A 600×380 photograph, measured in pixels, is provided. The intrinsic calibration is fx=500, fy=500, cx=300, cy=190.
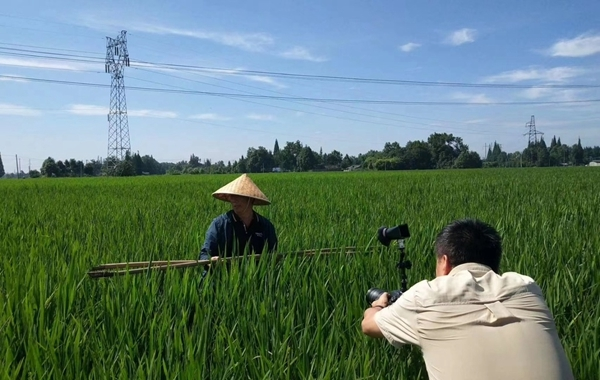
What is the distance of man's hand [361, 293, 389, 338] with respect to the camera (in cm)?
181

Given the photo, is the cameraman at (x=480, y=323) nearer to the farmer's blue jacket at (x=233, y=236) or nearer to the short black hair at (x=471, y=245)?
the short black hair at (x=471, y=245)

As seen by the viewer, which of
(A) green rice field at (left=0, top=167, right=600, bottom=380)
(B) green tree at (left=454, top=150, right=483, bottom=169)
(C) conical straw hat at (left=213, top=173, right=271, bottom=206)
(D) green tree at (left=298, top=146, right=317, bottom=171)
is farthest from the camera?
(D) green tree at (left=298, top=146, right=317, bottom=171)

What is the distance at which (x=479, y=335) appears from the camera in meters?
1.43

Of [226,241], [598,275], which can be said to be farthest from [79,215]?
[598,275]

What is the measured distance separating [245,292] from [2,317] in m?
1.07

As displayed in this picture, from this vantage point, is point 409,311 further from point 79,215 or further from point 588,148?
point 588,148

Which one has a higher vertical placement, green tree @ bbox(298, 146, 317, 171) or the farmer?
green tree @ bbox(298, 146, 317, 171)

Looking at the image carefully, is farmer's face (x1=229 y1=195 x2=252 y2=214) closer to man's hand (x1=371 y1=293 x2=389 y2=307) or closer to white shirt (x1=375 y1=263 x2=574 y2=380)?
man's hand (x1=371 y1=293 x2=389 y2=307)

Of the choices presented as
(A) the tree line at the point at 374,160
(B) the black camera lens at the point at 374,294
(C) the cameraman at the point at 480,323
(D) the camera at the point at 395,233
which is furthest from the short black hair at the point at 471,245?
(A) the tree line at the point at 374,160

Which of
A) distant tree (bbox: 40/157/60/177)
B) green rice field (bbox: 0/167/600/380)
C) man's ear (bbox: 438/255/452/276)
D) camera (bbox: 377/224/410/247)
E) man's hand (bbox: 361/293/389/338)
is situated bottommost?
green rice field (bbox: 0/167/600/380)

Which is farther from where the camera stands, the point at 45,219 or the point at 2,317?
the point at 45,219

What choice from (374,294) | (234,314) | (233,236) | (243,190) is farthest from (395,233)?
(233,236)

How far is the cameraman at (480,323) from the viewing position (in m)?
1.39

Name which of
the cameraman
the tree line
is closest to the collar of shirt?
the cameraman
